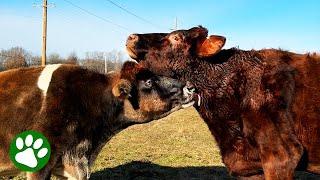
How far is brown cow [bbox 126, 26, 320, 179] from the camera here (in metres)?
4.66

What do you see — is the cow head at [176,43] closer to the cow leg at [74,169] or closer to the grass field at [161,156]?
the cow leg at [74,169]

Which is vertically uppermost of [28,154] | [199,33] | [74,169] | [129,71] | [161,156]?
[199,33]

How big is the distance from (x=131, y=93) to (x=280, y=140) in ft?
8.84

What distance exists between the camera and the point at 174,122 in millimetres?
17000

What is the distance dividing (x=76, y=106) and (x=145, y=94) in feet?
3.44

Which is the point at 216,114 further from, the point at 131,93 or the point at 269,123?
the point at 131,93

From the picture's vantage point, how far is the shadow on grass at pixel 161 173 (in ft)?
26.8

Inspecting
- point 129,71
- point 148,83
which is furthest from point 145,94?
point 129,71

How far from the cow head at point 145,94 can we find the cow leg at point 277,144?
196 cm

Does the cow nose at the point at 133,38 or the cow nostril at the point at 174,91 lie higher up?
the cow nose at the point at 133,38

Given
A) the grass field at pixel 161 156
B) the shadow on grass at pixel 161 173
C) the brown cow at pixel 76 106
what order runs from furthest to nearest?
the grass field at pixel 161 156
the shadow on grass at pixel 161 173
the brown cow at pixel 76 106

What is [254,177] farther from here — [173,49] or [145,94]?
[145,94]

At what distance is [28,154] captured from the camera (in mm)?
5883

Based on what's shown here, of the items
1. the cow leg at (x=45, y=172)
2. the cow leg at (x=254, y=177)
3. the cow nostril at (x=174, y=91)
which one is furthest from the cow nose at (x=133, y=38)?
the cow leg at (x=254, y=177)
